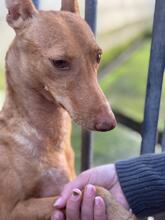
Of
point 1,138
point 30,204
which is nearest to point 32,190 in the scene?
point 30,204

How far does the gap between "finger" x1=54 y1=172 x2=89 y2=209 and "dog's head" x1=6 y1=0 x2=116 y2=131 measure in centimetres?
21

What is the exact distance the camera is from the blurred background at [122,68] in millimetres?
4547

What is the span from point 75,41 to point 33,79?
20cm

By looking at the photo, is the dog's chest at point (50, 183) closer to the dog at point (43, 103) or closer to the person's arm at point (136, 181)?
the dog at point (43, 103)

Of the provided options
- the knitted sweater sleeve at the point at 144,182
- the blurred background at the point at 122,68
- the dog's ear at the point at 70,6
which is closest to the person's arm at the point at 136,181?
the knitted sweater sleeve at the point at 144,182

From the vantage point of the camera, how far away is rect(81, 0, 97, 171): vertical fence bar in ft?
7.21

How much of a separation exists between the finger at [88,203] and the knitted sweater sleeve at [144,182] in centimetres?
14

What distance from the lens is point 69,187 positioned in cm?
209

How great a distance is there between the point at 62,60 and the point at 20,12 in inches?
9.9

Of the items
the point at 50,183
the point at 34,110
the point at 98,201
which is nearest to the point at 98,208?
the point at 98,201

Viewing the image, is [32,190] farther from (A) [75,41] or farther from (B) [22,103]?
(A) [75,41]

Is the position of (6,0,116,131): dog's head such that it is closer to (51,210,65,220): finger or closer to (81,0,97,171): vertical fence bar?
(81,0,97,171): vertical fence bar

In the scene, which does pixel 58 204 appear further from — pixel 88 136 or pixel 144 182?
pixel 88 136

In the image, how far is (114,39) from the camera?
17.0ft
